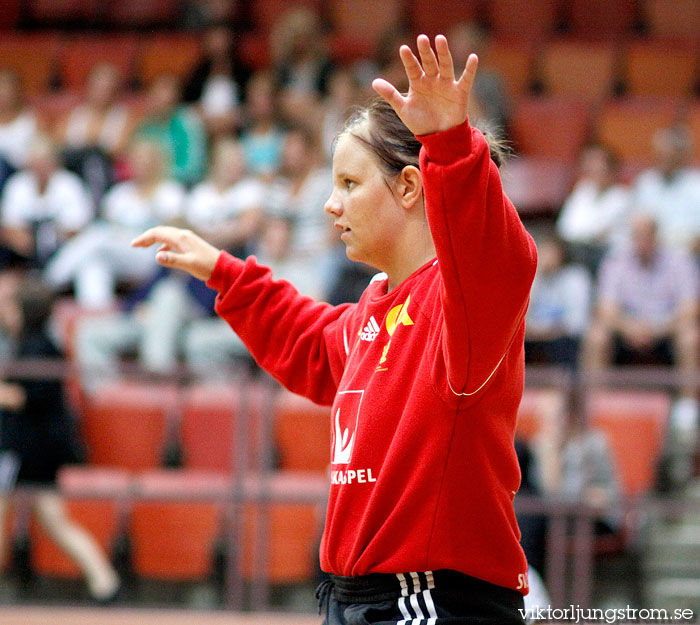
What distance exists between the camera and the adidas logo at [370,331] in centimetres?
183

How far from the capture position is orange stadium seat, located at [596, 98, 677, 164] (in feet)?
23.7

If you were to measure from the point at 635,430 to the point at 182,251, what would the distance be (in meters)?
3.45

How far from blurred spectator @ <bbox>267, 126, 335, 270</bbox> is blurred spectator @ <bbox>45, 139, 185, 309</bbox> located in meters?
0.62

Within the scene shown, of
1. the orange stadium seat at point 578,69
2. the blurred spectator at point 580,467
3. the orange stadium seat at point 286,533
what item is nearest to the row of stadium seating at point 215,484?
the orange stadium seat at point 286,533

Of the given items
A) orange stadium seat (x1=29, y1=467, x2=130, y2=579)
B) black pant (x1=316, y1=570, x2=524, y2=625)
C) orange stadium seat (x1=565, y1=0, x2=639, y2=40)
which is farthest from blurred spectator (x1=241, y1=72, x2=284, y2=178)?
black pant (x1=316, y1=570, x2=524, y2=625)

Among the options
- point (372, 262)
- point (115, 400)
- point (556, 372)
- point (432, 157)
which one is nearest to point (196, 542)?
point (115, 400)

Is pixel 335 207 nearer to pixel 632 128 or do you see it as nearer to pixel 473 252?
pixel 473 252

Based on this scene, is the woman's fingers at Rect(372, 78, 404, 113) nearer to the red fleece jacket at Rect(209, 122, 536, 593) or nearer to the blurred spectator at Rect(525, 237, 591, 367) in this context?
the red fleece jacket at Rect(209, 122, 536, 593)

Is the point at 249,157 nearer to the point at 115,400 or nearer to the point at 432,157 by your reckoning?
the point at 115,400

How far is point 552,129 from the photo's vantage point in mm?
7340

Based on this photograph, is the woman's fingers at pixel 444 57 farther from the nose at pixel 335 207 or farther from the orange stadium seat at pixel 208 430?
Answer: the orange stadium seat at pixel 208 430

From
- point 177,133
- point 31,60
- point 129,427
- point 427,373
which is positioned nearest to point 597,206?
point 177,133

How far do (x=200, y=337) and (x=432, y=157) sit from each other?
13.7ft

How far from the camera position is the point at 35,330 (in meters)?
5.10
